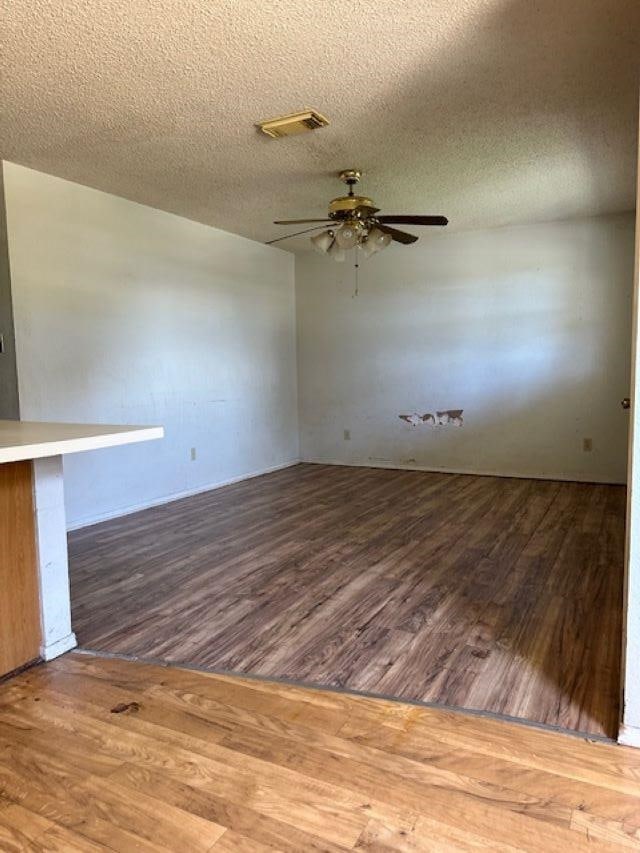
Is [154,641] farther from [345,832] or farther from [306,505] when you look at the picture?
[306,505]

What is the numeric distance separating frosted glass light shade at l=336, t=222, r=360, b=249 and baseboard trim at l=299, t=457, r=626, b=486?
9.31 ft

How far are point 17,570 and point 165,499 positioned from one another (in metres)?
2.75

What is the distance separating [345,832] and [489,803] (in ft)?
1.21

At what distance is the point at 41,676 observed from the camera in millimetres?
2006

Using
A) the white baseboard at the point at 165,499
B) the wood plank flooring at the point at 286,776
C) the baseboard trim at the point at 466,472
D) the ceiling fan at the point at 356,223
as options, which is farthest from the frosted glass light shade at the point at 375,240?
the wood plank flooring at the point at 286,776

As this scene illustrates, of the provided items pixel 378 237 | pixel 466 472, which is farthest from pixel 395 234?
pixel 466 472

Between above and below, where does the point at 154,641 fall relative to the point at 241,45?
below

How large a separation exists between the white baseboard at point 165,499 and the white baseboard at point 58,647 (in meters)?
1.87

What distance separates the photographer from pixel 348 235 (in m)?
3.72

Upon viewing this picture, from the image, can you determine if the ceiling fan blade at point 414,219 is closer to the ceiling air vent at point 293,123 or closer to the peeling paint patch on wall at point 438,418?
the ceiling air vent at point 293,123

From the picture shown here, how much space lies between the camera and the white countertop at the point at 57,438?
153 cm

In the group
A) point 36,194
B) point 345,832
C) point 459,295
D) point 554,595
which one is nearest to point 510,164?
point 459,295

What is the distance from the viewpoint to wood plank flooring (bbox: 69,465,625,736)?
1.98 meters

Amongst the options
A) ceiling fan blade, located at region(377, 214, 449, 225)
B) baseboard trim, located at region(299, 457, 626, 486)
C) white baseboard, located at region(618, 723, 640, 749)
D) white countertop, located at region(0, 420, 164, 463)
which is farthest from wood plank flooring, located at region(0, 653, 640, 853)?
baseboard trim, located at region(299, 457, 626, 486)
